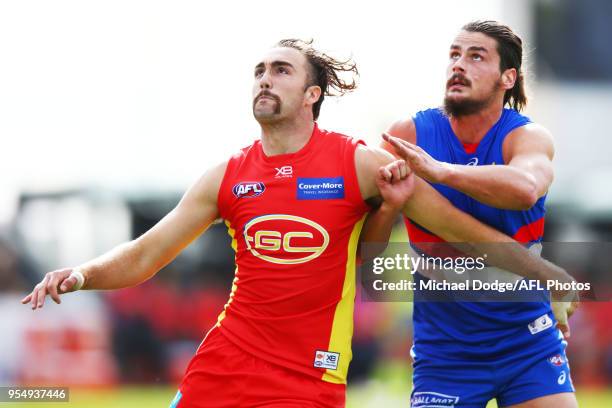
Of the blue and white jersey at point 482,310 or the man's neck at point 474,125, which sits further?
the man's neck at point 474,125

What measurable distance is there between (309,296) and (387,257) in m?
1.00

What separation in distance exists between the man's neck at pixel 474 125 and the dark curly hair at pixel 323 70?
2.92ft

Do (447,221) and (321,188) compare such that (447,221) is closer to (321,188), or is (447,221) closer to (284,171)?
(321,188)

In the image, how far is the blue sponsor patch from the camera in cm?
683

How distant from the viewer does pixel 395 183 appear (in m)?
6.71

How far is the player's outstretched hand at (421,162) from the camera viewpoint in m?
6.56

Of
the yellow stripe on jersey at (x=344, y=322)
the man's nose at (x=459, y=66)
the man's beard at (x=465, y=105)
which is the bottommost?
the yellow stripe on jersey at (x=344, y=322)

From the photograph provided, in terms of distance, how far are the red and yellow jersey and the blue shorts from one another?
588 millimetres

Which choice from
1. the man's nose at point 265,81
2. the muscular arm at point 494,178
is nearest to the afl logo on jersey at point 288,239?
the muscular arm at point 494,178

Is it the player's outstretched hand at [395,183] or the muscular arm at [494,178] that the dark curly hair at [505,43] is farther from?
the player's outstretched hand at [395,183]

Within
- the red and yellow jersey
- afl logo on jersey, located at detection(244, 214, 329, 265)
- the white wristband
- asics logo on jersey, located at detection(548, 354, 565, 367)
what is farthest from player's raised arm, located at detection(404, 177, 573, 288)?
the white wristband

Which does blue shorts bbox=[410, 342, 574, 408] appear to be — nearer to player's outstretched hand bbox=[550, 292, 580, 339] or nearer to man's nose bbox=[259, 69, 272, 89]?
player's outstretched hand bbox=[550, 292, 580, 339]

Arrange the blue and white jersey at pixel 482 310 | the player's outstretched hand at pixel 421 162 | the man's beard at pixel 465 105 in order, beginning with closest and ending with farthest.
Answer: the player's outstretched hand at pixel 421 162
the blue and white jersey at pixel 482 310
the man's beard at pixel 465 105

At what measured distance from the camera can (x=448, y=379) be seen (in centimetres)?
699
